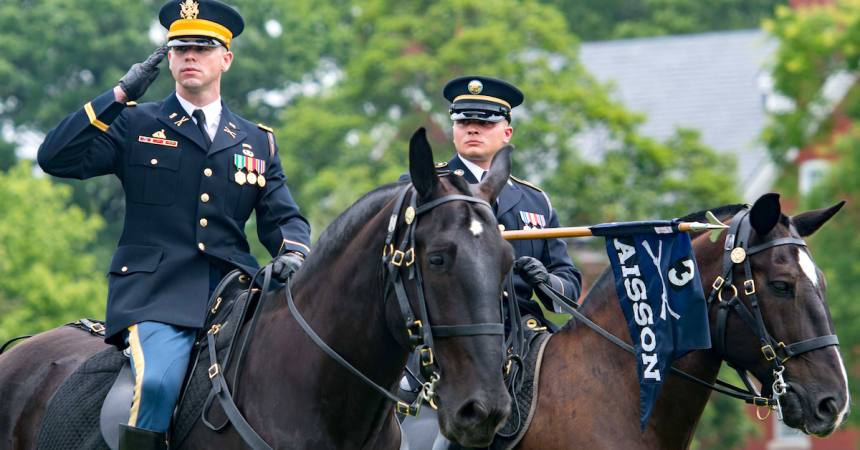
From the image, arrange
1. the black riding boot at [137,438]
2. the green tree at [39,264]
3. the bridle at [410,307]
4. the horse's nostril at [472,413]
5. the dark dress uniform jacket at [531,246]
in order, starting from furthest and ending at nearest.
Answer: the green tree at [39,264]
the dark dress uniform jacket at [531,246]
the black riding boot at [137,438]
the bridle at [410,307]
the horse's nostril at [472,413]

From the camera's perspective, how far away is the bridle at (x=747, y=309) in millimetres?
5109

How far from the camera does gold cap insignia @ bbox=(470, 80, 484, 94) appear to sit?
259 inches

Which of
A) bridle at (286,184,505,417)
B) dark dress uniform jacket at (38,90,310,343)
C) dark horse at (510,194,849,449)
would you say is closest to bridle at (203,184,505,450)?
bridle at (286,184,505,417)

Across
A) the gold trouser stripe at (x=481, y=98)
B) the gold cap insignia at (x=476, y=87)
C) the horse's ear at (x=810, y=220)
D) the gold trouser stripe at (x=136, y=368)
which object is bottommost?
the gold trouser stripe at (x=136, y=368)

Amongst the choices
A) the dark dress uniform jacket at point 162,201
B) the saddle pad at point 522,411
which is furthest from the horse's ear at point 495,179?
the saddle pad at point 522,411

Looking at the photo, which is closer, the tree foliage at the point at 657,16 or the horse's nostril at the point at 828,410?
the horse's nostril at the point at 828,410

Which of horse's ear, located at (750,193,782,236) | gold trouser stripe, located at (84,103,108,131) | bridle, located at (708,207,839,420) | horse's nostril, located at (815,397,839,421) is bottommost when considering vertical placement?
horse's nostril, located at (815,397,839,421)

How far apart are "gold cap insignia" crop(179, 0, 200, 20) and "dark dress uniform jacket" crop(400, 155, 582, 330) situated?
1803 mm

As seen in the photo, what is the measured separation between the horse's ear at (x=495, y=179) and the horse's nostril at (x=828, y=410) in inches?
79.9

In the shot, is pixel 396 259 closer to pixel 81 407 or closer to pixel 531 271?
pixel 531 271

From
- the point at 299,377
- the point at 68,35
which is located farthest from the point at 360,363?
the point at 68,35

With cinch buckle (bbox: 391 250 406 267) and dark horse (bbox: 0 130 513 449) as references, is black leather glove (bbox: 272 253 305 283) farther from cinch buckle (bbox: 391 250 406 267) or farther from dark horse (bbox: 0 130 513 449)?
cinch buckle (bbox: 391 250 406 267)

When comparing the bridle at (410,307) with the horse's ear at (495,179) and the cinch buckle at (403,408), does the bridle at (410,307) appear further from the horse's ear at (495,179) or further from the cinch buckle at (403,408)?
the horse's ear at (495,179)

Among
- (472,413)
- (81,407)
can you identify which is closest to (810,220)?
(472,413)
